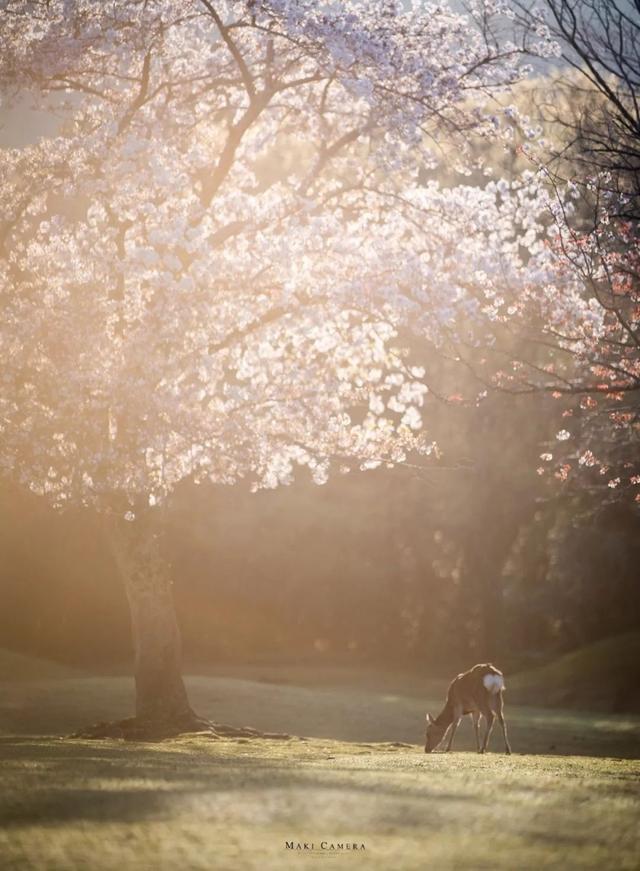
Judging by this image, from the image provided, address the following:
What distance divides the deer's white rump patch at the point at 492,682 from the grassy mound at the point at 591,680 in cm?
1261

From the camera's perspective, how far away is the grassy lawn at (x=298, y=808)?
6.71 metres

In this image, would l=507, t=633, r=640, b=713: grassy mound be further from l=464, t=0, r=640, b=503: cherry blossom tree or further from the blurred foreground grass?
the blurred foreground grass

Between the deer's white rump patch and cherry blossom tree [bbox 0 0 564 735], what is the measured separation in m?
5.21

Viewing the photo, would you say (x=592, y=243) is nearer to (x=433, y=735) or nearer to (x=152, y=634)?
(x=433, y=735)

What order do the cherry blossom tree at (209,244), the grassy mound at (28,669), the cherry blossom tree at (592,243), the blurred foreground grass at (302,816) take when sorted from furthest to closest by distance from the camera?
the grassy mound at (28,669)
the cherry blossom tree at (209,244)
the cherry blossom tree at (592,243)
the blurred foreground grass at (302,816)

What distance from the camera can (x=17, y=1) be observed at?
20203 mm

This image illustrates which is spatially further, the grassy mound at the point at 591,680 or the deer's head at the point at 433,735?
the grassy mound at the point at 591,680

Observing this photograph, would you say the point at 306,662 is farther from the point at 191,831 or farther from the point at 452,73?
the point at 191,831

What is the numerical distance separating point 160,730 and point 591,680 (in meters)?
16.8

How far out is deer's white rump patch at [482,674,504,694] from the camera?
68.5 ft

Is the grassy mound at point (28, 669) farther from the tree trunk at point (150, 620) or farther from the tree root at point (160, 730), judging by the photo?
the tree root at point (160, 730)

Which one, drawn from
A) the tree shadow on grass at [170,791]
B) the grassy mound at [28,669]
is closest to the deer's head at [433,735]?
the tree shadow on grass at [170,791]

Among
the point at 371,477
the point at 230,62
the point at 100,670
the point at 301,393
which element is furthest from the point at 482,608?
the point at 230,62

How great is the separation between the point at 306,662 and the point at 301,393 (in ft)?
74.5
